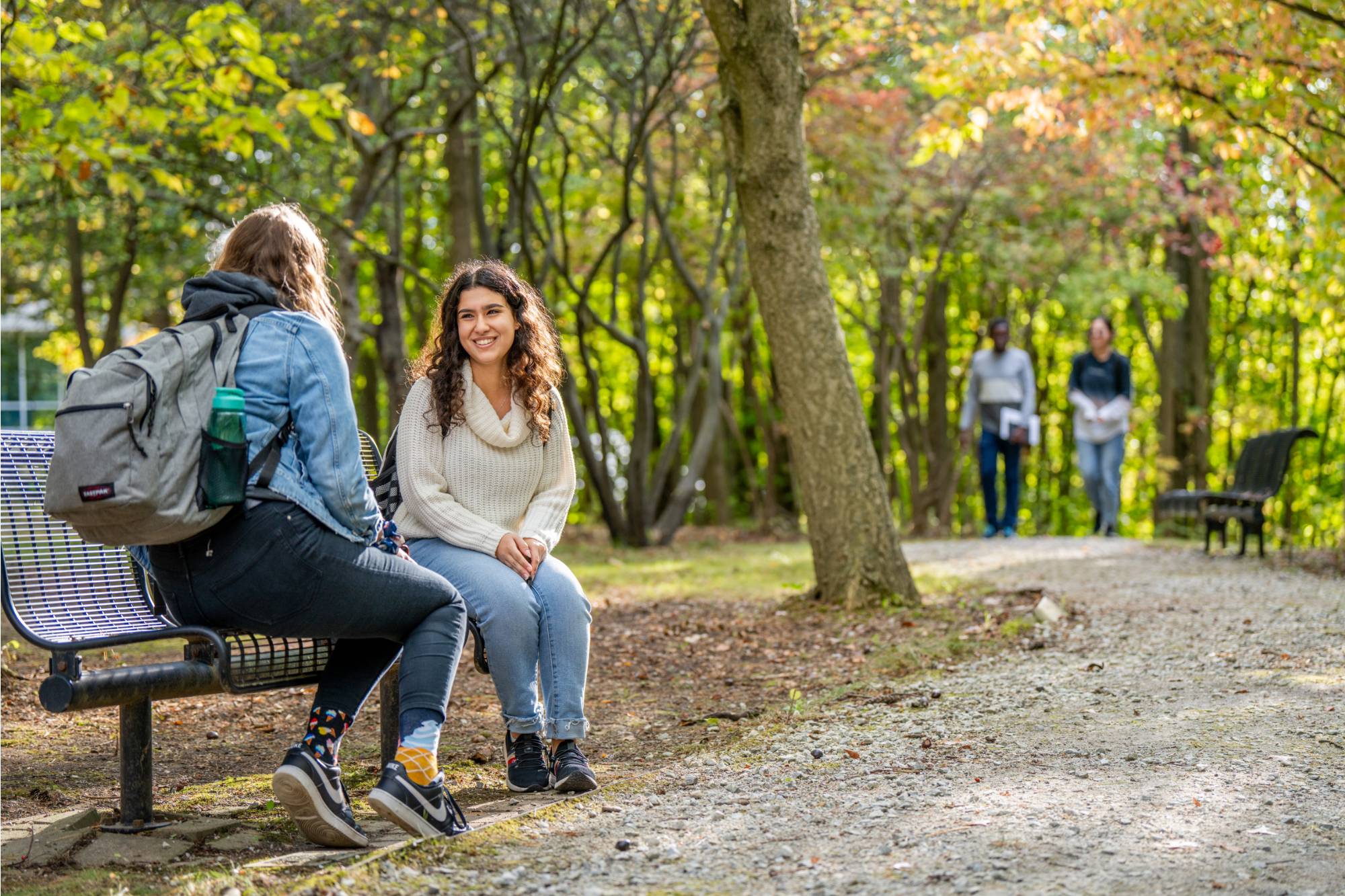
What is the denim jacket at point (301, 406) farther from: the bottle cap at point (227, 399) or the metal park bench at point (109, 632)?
the metal park bench at point (109, 632)

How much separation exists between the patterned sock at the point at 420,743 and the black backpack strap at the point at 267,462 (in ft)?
2.41

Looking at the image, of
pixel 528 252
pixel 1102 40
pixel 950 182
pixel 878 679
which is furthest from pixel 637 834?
pixel 950 182

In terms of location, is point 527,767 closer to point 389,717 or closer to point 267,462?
point 389,717

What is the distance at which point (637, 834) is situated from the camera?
11.1 feet

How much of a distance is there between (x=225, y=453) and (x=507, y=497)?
134 cm

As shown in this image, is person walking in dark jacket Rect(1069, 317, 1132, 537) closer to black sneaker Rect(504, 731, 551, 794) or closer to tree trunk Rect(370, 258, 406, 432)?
tree trunk Rect(370, 258, 406, 432)

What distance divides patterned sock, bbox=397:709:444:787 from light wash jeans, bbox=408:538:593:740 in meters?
0.52

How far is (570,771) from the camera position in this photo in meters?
3.89

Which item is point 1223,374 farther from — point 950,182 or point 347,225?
point 347,225

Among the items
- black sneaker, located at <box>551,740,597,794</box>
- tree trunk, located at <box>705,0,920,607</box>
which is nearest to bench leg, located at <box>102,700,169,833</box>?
black sneaker, located at <box>551,740,597,794</box>

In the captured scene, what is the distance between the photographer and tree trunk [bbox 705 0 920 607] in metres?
7.36

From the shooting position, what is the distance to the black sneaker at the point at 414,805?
3240mm

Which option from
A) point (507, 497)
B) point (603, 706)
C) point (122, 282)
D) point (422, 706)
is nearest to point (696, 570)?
point (603, 706)

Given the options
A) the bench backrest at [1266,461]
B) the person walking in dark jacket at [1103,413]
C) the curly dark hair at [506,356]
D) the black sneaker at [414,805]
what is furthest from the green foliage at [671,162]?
the black sneaker at [414,805]
